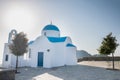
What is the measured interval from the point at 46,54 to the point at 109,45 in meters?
11.4

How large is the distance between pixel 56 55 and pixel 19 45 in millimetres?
8471

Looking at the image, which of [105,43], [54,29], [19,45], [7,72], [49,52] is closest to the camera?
[7,72]

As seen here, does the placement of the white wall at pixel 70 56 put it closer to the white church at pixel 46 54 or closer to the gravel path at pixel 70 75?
the white church at pixel 46 54

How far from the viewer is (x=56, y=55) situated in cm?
2750

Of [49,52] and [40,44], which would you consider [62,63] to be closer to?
[49,52]

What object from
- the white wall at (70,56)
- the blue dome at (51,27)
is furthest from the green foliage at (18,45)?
the blue dome at (51,27)

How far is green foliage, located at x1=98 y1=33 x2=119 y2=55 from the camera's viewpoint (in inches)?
904

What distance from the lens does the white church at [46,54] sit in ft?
87.0

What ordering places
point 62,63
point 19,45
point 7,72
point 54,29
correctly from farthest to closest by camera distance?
point 54,29 → point 62,63 → point 19,45 → point 7,72

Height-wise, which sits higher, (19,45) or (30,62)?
(19,45)

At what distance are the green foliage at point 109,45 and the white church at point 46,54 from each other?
7.54 m

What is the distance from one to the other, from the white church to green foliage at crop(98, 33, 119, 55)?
297 inches

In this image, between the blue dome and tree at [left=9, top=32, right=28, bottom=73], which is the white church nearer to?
the blue dome

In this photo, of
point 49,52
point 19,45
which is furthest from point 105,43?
point 19,45
